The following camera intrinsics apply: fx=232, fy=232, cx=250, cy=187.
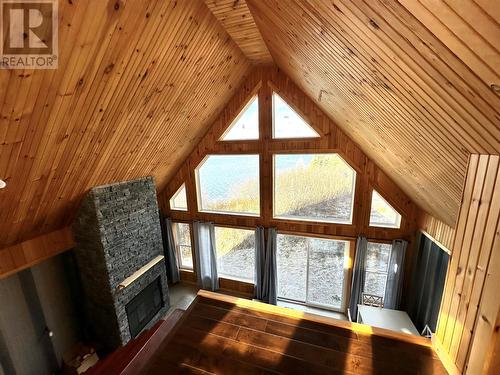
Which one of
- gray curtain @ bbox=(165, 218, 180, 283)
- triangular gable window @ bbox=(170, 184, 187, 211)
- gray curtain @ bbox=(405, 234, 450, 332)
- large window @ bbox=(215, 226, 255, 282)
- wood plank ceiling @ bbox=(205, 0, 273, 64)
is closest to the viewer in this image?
wood plank ceiling @ bbox=(205, 0, 273, 64)

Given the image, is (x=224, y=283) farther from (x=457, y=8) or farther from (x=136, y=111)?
(x=457, y=8)

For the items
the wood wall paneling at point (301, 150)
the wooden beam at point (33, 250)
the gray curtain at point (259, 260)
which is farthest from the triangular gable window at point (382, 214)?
the wooden beam at point (33, 250)

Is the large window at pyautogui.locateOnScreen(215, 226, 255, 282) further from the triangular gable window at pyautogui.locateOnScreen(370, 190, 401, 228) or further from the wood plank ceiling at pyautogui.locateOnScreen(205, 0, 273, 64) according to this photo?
the wood plank ceiling at pyautogui.locateOnScreen(205, 0, 273, 64)

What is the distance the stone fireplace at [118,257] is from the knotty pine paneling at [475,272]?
416 centimetres

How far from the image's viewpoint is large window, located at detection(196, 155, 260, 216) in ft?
16.5

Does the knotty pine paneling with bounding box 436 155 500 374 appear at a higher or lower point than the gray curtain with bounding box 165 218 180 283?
higher

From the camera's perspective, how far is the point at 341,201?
4.64 metres

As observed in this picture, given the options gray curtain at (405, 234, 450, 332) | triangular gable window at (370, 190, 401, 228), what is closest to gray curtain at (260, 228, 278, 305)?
triangular gable window at (370, 190, 401, 228)

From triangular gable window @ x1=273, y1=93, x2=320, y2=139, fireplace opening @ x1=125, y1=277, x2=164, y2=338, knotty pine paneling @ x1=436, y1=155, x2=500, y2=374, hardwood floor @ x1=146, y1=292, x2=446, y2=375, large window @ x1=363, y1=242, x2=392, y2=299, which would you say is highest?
triangular gable window @ x1=273, y1=93, x2=320, y2=139

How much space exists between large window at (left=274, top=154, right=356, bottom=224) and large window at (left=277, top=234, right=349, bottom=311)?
1.84 ft

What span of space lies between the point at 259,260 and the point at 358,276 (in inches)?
79.9

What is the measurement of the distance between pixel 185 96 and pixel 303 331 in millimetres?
3171

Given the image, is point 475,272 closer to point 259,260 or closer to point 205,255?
point 259,260

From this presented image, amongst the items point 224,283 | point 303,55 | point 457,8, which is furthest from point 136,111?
point 224,283
